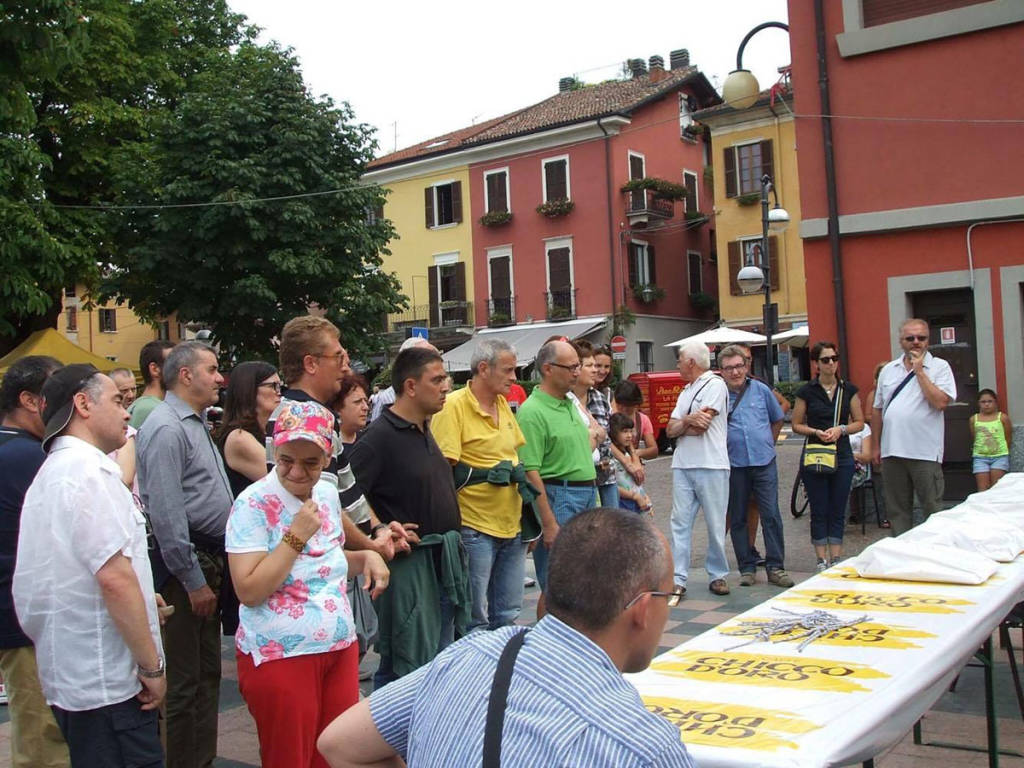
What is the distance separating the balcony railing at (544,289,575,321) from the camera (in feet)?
121

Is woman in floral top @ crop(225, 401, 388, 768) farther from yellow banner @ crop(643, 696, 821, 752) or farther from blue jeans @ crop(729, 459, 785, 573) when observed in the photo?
blue jeans @ crop(729, 459, 785, 573)

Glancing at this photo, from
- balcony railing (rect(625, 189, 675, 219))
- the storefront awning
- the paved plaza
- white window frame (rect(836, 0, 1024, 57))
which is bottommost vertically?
the paved plaza

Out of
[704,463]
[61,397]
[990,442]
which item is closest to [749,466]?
[704,463]

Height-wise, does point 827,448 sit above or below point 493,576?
above

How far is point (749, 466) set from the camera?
855cm

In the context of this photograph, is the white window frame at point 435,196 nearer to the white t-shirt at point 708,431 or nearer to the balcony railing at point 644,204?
the balcony railing at point 644,204

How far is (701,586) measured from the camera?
869 cm

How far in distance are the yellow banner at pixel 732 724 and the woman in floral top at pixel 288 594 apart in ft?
3.76

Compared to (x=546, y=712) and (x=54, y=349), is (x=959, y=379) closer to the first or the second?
(x=546, y=712)

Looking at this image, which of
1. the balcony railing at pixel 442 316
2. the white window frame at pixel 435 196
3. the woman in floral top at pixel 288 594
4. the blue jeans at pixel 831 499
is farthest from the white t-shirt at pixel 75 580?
the white window frame at pixel 435 196

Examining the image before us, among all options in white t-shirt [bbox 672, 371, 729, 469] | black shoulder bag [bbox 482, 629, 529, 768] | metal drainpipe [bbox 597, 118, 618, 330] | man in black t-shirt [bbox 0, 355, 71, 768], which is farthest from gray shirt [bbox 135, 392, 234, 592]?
metal drainpipe [bbox 597, 118, 618, 330]

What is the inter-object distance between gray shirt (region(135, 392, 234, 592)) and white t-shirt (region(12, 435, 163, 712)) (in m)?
1.05

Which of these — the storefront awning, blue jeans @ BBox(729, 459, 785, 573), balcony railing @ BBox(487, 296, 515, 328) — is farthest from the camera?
balcony railing @ BBox(487, 296, 515, 328)

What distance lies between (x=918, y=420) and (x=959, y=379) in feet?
11.0
